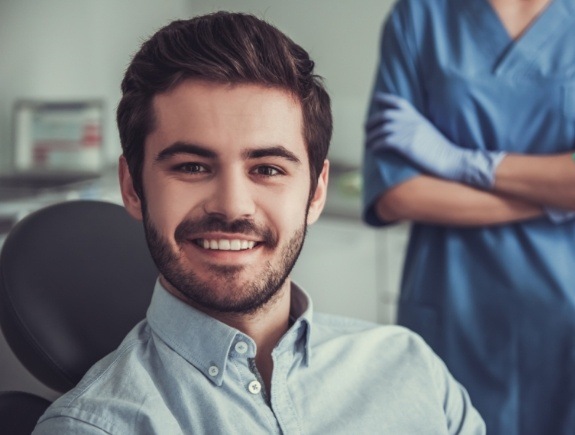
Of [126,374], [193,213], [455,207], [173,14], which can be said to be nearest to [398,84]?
[455,207]

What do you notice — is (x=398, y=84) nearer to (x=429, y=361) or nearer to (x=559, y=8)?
(x=559, y=8)

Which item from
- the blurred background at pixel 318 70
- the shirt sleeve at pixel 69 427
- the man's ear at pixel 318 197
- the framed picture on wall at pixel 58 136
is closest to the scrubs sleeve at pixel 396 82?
the man's ear at pixel 318 197

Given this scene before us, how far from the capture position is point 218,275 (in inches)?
33.5

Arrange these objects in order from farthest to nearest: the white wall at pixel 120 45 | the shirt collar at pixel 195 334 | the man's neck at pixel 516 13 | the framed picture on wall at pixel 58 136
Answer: the white wall at pixel 120 45, the framed picture on wall at pixel 58 136, the man's neck at pixel 516 13, the shirt collar at pixel 195 334

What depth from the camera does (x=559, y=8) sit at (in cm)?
130

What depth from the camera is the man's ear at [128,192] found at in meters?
0.96

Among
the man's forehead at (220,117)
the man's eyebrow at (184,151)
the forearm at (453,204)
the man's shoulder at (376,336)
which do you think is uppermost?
the man's forehead at (220,117)

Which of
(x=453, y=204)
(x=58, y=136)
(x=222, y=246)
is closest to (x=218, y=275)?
(x=222, y=246)

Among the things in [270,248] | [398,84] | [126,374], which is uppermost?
[398,84]

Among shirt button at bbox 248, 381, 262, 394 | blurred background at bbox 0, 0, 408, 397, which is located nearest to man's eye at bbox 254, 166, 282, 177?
shirt button at bbox 248, 381, 262, 394

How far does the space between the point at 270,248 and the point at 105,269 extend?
10.6 inches

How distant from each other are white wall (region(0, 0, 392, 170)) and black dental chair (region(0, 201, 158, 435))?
2142mm

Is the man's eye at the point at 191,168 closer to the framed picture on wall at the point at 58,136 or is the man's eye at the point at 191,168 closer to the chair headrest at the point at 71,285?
the chair headrest at the point at 71,285

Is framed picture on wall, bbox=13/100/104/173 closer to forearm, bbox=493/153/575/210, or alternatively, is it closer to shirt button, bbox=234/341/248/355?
forearm, bbox=493/153/575/210
